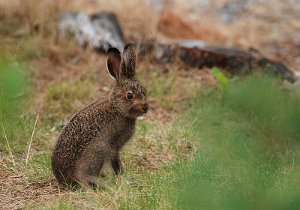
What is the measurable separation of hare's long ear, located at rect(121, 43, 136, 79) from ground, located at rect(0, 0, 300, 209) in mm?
854

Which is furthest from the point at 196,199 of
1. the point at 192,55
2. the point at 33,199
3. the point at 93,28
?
the point at 93,28

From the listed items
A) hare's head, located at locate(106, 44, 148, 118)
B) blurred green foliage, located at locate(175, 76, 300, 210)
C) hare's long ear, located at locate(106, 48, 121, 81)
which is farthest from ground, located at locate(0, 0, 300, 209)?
hare's long ear, located at locate(106, 48, 121, 81)

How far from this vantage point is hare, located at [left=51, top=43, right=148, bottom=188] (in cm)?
584

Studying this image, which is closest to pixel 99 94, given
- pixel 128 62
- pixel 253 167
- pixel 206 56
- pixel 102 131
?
pixel 206 56

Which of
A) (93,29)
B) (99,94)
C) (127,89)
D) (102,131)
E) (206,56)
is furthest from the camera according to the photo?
(93,29)

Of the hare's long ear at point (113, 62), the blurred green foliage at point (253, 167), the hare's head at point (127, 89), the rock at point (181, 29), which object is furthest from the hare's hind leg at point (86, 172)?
the rock at point (181, 29)

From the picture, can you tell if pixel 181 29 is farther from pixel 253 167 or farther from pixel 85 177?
pixel 253 167

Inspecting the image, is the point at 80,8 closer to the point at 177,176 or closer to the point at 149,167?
the point at 149,167

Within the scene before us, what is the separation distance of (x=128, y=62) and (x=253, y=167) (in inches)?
75.6

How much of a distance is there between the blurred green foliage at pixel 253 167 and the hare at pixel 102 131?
107 centimetres

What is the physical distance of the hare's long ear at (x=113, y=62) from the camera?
20.6ft

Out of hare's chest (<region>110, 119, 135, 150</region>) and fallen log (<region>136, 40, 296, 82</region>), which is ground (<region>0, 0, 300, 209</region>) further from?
hare's chest (<region>110, 119, 135, 150</region>)

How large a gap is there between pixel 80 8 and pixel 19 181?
6.33 m

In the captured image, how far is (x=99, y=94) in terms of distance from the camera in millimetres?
9156
